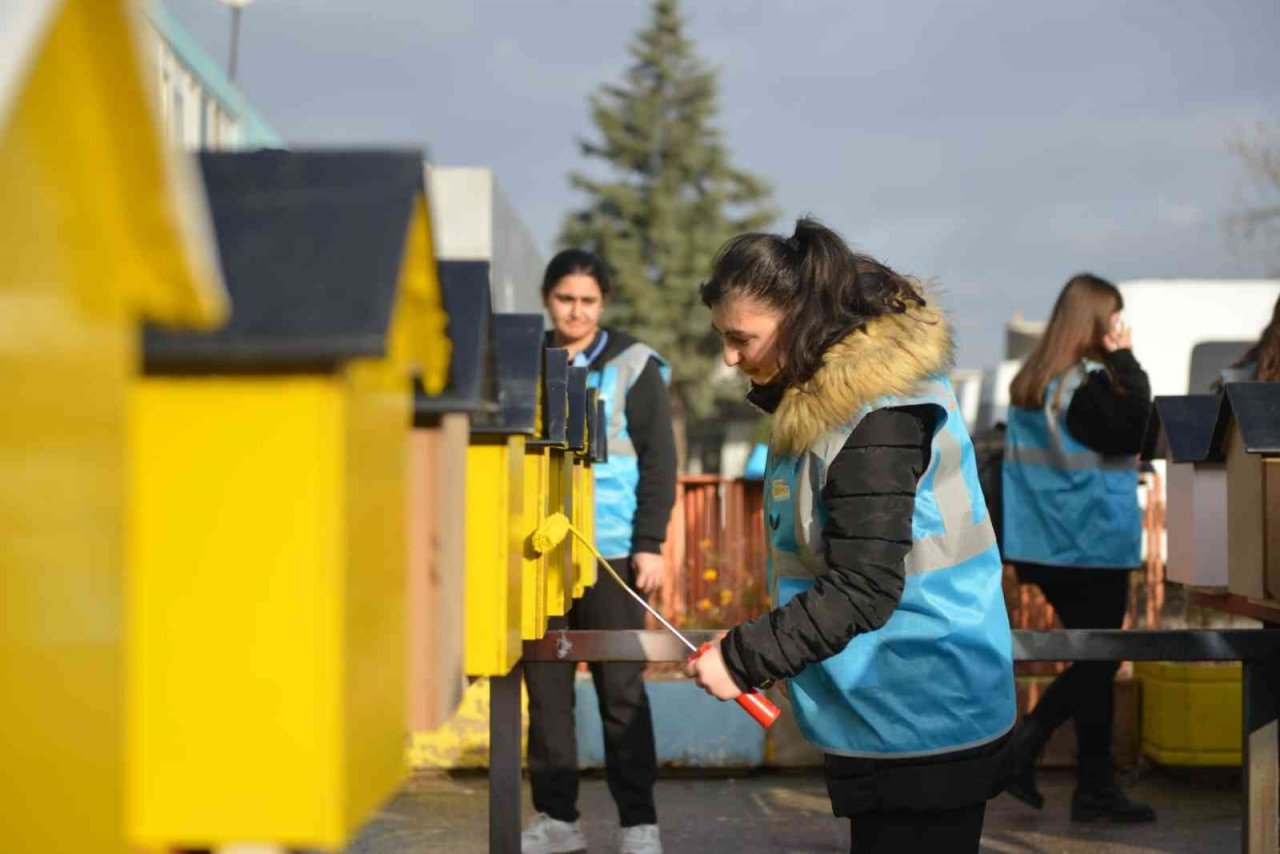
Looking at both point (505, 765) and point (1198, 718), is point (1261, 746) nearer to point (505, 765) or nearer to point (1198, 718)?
point (505, 765)

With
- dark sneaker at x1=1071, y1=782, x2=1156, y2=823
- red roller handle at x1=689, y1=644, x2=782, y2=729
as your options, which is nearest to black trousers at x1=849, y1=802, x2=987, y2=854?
red roller handle at x1=689, y1=644, x2=782, y2=729

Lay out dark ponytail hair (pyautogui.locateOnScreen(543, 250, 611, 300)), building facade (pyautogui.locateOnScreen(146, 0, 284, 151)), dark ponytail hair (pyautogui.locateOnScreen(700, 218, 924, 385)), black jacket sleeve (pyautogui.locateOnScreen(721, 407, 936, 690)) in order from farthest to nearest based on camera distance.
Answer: building facade (pyautogui.locateOnScreen(146, 0, 284, 151)), dark ponytail hair (pyautogui.locateOnScreen(543, 250, 611, 300)), dark ponytail hair (pyautogui.locateOnScreen(700, 218, 924, 385)), black jacket sleeve (pyautogui.locateOnScreen(721, 407, 936, 690))

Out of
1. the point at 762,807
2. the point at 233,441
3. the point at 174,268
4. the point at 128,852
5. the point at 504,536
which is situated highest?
the point at 174,268

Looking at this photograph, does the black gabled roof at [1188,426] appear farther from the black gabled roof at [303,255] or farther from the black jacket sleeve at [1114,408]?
the black gabled roof at [303,255]

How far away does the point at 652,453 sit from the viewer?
4738mm

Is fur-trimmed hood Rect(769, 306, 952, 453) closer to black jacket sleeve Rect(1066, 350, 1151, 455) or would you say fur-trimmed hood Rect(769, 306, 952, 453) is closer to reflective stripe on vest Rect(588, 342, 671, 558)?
reflective stripe on vest Rect(588, 342, 671, 558)

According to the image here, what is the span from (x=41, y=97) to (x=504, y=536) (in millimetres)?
1309

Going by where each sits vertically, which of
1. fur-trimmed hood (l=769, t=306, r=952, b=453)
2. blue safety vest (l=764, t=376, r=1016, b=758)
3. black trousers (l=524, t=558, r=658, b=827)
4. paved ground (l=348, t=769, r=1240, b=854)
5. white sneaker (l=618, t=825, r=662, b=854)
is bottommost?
paved ground (l=348, t=769, r=1240, b=854)

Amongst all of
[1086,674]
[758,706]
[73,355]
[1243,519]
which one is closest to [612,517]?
[1086,674]

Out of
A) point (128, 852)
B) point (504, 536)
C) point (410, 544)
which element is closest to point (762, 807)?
point (504, 536)

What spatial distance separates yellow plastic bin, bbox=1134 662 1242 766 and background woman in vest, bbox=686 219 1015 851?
359 cm

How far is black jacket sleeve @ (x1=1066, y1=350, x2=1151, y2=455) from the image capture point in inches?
193

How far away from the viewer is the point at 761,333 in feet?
9.06

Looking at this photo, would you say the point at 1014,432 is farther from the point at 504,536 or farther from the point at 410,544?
the point at 410,544
